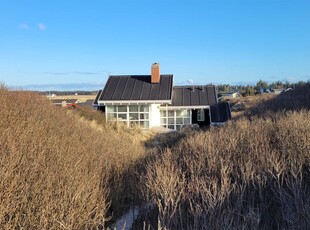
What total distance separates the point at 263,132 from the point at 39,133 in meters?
7.74

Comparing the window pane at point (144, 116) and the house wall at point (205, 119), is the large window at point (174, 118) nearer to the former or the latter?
the house wall at point (205, 119)

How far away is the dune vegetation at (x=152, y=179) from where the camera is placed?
6109 millimetres

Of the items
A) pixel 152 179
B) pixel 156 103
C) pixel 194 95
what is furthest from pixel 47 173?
pixel 194 95

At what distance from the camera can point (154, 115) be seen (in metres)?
30.9

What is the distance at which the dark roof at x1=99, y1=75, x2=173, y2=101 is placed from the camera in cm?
3081

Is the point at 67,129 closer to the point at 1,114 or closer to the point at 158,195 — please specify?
the point at 1,114

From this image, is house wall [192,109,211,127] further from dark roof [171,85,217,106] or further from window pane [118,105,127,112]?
window pane [118,105,127,112]

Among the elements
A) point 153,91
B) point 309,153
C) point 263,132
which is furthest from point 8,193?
point 153,91

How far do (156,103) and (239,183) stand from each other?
2249 cm

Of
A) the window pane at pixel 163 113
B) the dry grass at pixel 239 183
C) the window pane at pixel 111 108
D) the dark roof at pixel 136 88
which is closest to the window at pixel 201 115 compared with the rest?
the window pane at pixel 163 113

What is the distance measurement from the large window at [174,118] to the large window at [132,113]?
1.94 m

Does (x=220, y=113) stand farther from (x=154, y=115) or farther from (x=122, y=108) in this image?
(x=122, y=108)

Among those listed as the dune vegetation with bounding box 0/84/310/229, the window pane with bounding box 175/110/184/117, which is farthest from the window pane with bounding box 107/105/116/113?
the dune vegetation with bounding box 0/84/310/229

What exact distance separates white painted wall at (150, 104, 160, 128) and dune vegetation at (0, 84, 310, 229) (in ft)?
53.2
